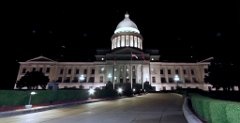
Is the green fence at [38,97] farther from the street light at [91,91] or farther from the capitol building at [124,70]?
the capitol building at [124,70]

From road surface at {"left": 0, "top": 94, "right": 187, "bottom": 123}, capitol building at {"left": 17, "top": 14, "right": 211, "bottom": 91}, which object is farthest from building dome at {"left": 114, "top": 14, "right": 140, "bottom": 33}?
road surface at {"left": 0, "top": 94, "right": 187, "bottom": 123}

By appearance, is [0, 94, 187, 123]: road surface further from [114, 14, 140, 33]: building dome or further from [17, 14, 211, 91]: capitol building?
[114, 14, 140, 33]: building dome

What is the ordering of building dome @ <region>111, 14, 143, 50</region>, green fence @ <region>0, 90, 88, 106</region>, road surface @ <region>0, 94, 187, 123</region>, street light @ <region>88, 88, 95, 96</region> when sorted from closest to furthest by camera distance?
road surface @ <region>0, 94, 187, 123</region>, green fence @ <region>0, 90, 88, 106</region>, street light @ <region>88, 88, 95, 96</region>, building dome @ <region>111, 14, 143, 50</region>

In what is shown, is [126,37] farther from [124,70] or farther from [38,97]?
[38,97]

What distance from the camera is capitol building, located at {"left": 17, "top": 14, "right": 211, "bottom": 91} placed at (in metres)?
66.0

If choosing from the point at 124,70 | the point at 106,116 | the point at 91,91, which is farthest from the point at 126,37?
the point at 106,116

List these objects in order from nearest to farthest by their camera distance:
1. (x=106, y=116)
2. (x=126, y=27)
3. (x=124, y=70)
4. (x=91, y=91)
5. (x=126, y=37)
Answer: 1. (x=106, y=116)
2. (x=91, y=91)
3. (x=124, y=70)
4. (x=126, y=37)
5. (x=126, y=27)

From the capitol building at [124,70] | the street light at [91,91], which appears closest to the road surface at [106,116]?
the street light at [91,91]

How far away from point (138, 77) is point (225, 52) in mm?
36247

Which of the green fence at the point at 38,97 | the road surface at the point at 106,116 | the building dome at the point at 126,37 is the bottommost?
the road surface at the point at 106,116

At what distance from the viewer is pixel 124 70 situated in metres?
66.4

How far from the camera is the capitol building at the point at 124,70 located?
217 ft

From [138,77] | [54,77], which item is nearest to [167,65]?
[138,77]

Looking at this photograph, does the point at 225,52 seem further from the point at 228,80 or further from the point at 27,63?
the point at 27,63
